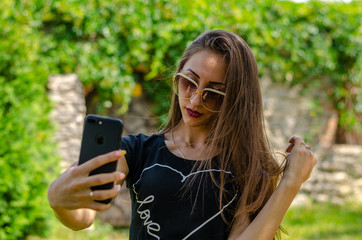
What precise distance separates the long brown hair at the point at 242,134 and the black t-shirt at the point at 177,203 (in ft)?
0.16

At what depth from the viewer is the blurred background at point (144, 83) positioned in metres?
3.66

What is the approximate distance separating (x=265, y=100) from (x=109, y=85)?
7.76 feet

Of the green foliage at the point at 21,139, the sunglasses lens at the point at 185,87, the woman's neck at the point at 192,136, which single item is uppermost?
the sunglasses lens at the point at 185,87

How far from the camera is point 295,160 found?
141cm

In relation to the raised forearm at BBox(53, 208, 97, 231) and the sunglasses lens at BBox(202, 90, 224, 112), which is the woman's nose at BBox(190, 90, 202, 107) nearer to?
the sunglasses lens at BBox(202, 90, 224, 112)

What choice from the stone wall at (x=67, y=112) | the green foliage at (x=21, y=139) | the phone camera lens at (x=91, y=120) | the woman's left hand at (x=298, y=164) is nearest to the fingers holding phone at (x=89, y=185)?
the phone camera lens at (x=91, y=120)

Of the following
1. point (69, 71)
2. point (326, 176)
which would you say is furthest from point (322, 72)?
point (69, 71)

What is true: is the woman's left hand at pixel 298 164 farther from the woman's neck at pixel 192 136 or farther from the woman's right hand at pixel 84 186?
the woman's right hand at pixel 84 186

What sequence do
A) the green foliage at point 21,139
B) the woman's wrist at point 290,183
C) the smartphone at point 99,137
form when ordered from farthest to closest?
the green foliage at point 21,139 < the woman's wrist at point 290,183 < the smartphone at point 99,137

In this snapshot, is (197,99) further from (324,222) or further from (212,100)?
(324,222)

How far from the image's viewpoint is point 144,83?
4.87 metres

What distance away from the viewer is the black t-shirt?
1.38 metres

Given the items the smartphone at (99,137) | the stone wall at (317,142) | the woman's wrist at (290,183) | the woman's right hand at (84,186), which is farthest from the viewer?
the stone wall at (317,142)

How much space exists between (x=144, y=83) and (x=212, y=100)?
3471mm
